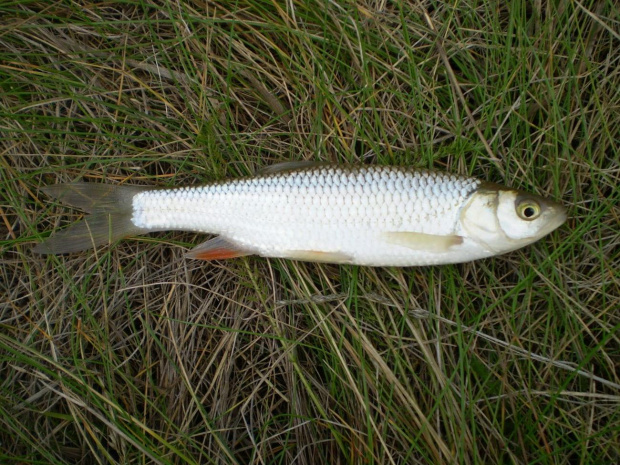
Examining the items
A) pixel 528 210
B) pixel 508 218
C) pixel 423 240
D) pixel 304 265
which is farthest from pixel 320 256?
pixel 528 210

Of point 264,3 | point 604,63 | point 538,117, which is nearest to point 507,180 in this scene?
point 538,117

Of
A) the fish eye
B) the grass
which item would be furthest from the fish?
the grass

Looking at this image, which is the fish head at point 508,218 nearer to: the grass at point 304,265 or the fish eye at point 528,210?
the fish eye at point 528,210

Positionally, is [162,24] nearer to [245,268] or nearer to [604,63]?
[245,268]

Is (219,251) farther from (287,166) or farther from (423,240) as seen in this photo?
(423,240)

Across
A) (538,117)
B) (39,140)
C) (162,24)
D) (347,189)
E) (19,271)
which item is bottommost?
(19,271)

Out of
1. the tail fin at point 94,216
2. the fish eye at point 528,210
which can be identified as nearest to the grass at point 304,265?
the tail fin at point 94,216

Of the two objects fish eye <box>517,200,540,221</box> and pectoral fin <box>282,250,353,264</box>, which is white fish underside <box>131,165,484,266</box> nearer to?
pectoral fin <box>282,250,353,264</box>

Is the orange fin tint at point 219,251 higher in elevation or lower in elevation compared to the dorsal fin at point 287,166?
lower
